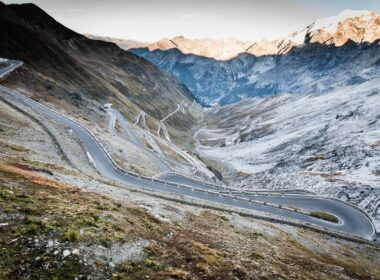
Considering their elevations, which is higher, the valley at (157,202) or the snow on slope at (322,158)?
the snow on slope at (322,158)

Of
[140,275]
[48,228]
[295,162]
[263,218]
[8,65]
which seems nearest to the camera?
[140,275]

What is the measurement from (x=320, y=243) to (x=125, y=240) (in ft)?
98.6

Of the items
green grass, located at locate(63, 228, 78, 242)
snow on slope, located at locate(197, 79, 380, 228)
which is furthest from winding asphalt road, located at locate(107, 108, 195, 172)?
green grass, located at locate(63, 228, 78, 242)

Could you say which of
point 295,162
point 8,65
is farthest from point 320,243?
point 8,65

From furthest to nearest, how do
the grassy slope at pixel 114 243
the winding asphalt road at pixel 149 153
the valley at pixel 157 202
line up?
the winding asphalt road at pixel 149 153 → the valley at pixel 157 202 → the grassy slope at pixel 114 243

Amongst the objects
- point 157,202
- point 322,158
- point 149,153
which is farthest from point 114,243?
point 322,158

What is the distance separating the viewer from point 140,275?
1705 cm

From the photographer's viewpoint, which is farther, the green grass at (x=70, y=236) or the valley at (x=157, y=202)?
the valley at (x=157, y=202)

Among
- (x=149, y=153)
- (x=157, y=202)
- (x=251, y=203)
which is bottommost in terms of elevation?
(x=157, y=202)

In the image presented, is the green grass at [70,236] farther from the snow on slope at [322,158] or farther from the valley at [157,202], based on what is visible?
the snow on slope at [322,158]

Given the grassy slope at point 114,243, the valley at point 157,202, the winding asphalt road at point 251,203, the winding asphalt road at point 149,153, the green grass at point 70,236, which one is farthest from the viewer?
the winding asphalt road at point 149,153

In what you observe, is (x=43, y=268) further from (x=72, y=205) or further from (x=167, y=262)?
(x=72, y=205)

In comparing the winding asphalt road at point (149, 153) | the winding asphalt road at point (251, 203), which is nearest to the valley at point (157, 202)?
the winding asphalt road at point (251, 203)

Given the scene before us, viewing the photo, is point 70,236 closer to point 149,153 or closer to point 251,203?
point 251,203
